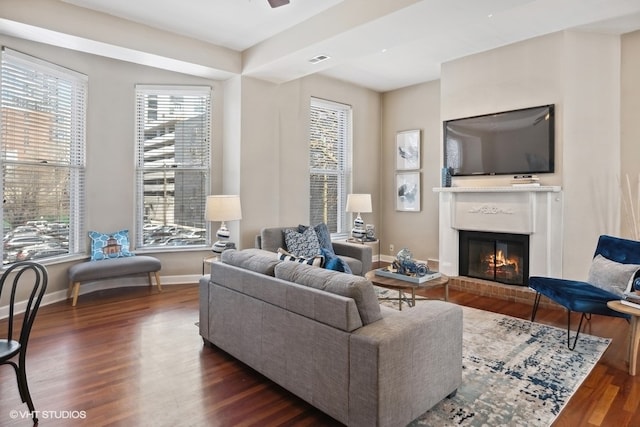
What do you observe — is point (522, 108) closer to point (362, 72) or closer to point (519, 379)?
point (362, 72)

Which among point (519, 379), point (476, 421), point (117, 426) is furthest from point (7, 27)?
point (519, 379)

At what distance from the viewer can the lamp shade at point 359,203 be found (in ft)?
19.2

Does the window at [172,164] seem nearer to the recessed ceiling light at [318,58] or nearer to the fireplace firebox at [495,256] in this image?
the recessed ceiling light at [318,58]

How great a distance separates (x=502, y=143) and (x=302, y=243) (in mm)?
2940

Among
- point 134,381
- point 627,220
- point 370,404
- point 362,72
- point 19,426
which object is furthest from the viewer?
point 362,72

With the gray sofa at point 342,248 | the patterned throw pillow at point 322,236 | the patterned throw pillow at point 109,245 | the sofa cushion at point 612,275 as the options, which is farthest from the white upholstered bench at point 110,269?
the sofa cushion at point 612,275

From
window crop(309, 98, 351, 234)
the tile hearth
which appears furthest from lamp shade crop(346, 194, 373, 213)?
the tile hearth

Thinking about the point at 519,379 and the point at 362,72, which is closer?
→ the point at 519,379

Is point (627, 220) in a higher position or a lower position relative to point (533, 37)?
lower

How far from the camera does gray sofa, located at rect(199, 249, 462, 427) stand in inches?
70.9

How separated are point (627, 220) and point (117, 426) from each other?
207 inches

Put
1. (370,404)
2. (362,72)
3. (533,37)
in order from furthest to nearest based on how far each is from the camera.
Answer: (362,72) < (533,37) < (370,404)

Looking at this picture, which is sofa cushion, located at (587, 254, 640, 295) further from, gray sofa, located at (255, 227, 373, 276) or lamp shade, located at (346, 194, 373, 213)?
lamp shade, located at (346, 194, 373, 213)

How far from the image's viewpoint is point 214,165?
5.32 m
